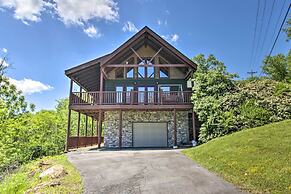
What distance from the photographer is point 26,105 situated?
797 inches

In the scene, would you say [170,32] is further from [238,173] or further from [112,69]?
[238,173]

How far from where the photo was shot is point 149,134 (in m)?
18.2

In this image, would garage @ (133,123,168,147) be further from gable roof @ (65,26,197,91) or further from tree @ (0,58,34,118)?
tree @ (0,58,34,118)

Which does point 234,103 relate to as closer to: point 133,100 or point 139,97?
point 139,97

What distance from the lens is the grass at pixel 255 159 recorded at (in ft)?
20.1

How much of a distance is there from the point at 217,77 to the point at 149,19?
25.6ft

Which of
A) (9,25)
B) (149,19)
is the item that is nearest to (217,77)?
(149,19)

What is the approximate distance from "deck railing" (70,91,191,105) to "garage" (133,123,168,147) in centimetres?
240

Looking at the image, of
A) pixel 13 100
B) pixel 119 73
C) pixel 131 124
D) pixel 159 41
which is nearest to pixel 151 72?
pixel 119 73

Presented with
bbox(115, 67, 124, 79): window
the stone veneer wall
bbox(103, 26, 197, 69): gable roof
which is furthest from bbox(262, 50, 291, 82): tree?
bbox(115, 67, 124, 79): window

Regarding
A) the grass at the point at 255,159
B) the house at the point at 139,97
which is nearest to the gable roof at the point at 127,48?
the house at the point at 139,97

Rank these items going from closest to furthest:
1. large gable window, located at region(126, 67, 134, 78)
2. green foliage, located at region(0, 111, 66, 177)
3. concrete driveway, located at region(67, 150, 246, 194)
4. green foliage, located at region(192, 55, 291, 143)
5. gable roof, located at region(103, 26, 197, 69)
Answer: concrete driveway, located at region(67, 150, 246, 194) < green foliage, located at region(192, 55, 291, 143) < green foliage, located at region(0, 111, 66, 177) < gable roof, located at region(103, 26, 197, 69) < large gable window, located at region(126, 67, 134, 78)

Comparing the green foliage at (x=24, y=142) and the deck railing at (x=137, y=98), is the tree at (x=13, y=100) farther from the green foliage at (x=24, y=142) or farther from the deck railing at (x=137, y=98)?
the deck railing at (x=137, y=98)

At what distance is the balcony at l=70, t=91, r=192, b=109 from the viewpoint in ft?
53.2
